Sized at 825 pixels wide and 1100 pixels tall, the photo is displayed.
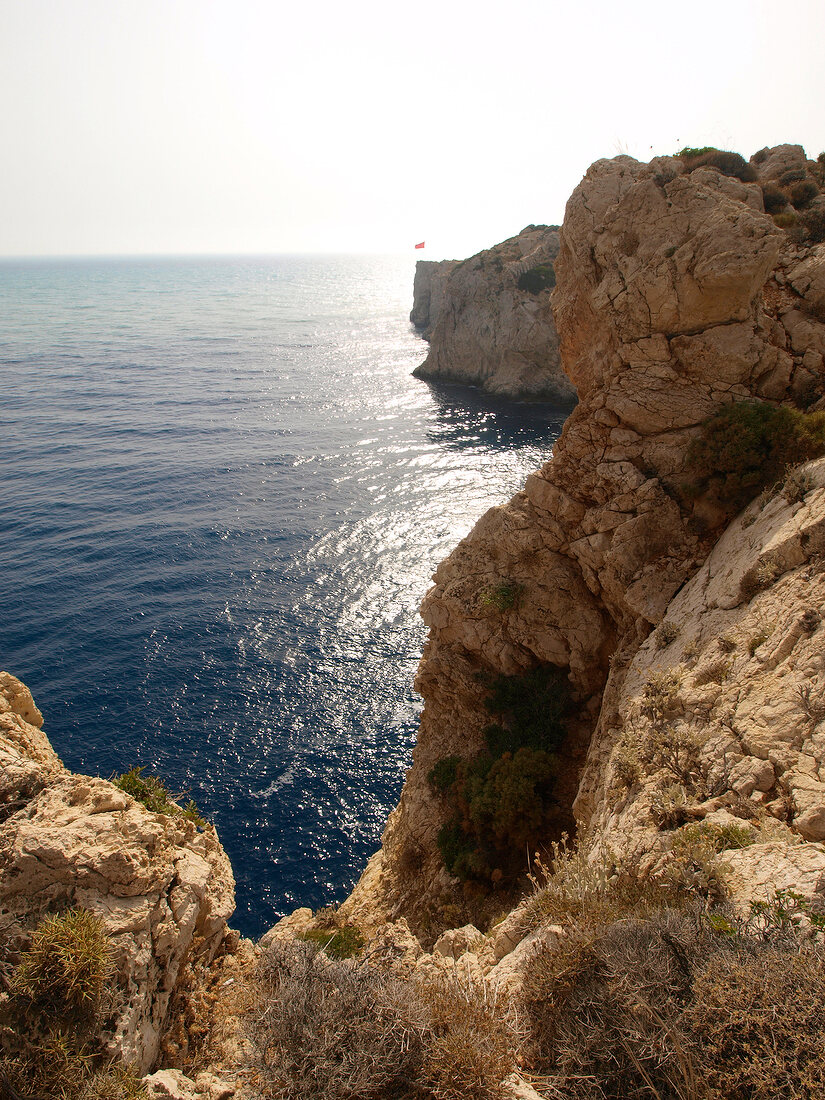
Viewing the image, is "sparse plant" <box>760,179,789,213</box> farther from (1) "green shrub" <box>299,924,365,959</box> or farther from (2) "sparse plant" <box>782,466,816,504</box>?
(1) "green shrub" <box>299,924,365,959</box>

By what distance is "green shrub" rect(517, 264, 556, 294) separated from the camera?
8769 centimetres

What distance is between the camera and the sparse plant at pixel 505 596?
2131 cm

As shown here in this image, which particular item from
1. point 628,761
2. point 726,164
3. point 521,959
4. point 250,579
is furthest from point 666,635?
point 250,579

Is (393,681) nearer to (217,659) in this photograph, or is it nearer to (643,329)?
(217,659)

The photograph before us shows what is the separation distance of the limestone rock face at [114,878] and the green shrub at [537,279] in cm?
9032

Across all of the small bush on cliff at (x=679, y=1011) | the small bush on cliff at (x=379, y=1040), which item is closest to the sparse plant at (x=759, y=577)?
the small bush on cliff at (x=679, y=1011)

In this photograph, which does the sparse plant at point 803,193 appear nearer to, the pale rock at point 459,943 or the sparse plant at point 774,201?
the sparse plant at point 774,201

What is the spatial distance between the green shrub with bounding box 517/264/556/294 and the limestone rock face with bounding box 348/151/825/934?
6980 centimetres

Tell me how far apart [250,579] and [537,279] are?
224ft

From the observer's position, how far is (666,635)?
48.1 feet

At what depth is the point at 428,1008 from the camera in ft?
28.0

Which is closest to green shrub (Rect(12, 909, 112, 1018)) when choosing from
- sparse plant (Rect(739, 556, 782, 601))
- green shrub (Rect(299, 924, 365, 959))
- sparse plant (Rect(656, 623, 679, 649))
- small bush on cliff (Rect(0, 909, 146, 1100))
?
small bush on cliff (Rect(0, 909, 146, 1100))

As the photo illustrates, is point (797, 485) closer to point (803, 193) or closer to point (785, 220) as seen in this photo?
point (785, 220)

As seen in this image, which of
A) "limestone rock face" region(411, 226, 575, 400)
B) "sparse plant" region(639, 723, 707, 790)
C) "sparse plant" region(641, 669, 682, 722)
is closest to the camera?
"sparse plant" region(639, 723, 707, 790)
